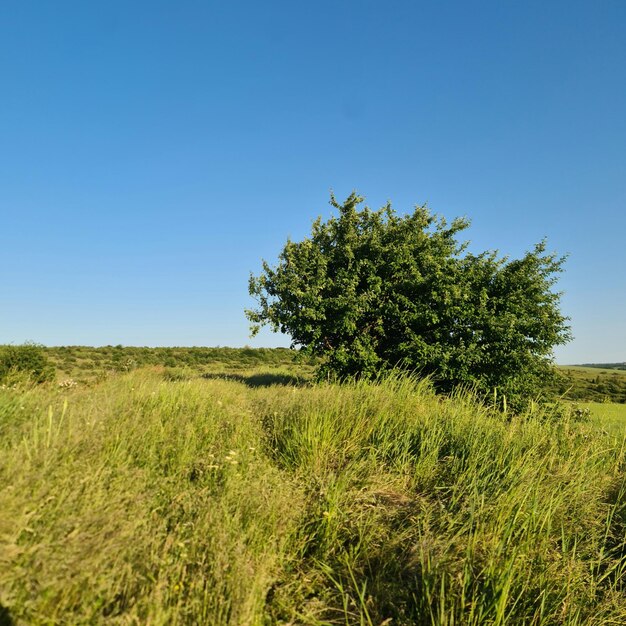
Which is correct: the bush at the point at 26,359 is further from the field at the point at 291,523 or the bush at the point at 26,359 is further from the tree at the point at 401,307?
the field at the point at 291,523

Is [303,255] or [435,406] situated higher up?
[303,255]

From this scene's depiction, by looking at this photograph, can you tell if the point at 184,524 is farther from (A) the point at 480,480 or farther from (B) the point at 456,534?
(A) the point at 480,480

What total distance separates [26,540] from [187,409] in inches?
144

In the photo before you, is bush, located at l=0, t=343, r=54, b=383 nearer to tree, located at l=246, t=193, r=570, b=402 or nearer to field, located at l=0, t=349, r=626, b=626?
tree, located at l=246, t=193, r=570, b=402

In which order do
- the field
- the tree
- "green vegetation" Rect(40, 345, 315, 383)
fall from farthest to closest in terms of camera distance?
"green vegetation" Rect(40, 345, 315, 383) → the tree → the field

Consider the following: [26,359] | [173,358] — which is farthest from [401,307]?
[173,358]

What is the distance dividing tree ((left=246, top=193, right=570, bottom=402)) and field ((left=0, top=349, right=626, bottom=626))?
9.82m

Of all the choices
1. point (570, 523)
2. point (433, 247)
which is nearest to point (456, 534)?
point (570, 523)

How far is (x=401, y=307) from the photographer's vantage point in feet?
54.8

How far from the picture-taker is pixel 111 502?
9.33 feet

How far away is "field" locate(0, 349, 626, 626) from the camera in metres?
2.42

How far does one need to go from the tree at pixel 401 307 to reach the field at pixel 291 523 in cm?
982

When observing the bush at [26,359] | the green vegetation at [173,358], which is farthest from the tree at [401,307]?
the green vegetation at [173,358]

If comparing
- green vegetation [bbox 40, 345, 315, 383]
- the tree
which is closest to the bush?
the tree
